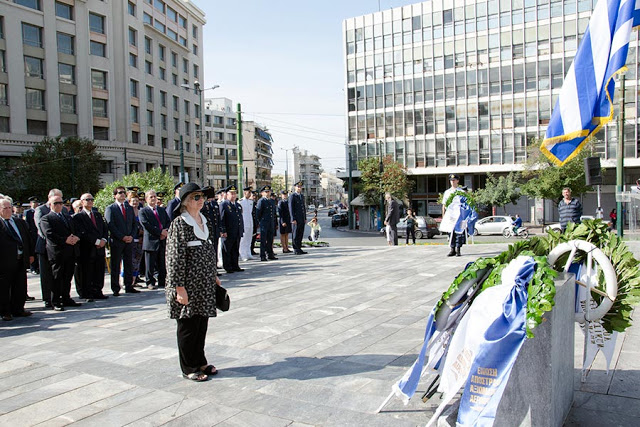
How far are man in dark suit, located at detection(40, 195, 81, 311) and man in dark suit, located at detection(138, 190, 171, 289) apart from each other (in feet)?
5.92

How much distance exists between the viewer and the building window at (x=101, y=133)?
5475 centimetres

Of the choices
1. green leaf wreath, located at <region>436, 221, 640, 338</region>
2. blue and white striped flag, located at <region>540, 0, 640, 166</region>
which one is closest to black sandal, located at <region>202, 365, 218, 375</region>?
green leaf wreath, located at <region>436, 221, 640, 338</region>

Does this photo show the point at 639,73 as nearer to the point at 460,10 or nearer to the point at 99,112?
the point at 460,10

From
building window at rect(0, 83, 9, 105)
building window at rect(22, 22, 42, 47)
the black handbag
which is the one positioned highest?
building window at rect(22, 22, 42, 47)

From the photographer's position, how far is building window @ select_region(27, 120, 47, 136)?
48719 mm

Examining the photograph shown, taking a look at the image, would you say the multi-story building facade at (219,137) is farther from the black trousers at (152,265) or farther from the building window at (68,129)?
the black trousers at (152,265)

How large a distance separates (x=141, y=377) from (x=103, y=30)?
5785 cm

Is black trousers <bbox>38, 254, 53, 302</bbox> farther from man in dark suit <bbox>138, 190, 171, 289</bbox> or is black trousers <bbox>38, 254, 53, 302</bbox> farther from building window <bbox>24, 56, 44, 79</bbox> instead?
building window <bbox>24, 56, 44, 79</bbox>

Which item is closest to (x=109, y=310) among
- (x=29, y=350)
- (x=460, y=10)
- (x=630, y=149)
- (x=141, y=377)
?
(x=29, y=350)

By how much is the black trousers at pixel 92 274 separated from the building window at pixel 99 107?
49.3 metres

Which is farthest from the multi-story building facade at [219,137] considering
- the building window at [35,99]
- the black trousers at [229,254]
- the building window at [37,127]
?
the black trousers at [229,254]

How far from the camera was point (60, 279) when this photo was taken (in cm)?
896

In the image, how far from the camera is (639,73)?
47188mm

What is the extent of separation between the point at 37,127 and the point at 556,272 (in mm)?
54506
